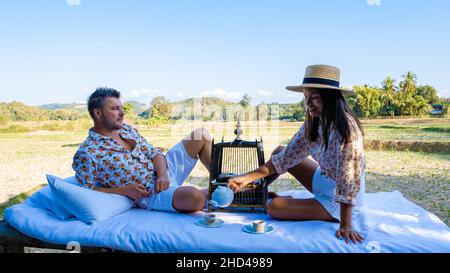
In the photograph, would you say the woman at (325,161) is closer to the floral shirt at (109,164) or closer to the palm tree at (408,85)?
the floral shirt at (109,164)

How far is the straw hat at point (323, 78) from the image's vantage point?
2531mm

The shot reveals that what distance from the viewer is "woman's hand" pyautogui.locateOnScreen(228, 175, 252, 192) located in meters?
2.80

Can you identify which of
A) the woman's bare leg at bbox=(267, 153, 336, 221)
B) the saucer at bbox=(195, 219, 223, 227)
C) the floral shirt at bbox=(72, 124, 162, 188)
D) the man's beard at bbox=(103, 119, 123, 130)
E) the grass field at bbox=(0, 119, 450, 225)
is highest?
the man's beard at bbox=(103, 119, 123, 130)

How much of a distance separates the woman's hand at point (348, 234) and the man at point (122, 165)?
1.02 metres

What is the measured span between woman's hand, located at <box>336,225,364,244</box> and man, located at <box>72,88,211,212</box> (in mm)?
1018

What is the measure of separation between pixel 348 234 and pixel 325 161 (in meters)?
0.50

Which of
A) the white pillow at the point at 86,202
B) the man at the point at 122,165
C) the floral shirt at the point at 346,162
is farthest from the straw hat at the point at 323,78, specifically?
the white pillow at the point at 86,202

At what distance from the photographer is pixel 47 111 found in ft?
85.5

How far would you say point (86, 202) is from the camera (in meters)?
2.68

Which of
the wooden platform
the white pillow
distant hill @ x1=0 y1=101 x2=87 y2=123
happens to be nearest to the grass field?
the white pillow

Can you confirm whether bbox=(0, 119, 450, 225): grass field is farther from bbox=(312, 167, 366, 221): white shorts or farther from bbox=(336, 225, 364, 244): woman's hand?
bbox=(336, 225, 364, 244): woman's hand

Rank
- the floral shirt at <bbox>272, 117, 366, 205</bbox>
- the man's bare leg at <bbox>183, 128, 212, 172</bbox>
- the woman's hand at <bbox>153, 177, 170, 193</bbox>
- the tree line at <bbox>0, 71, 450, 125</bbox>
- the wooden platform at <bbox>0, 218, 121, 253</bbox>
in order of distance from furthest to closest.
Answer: the tree line at <bbox>0, 71, 450, 125</bbox> < the man's bare leg at <bbox>183, 128, 212, 172</bbox> < the woman's hand at <bbox>153, 177, 170, 193</bbox> < the wooden platform at <bbox>0, 218, 121, 253</bbox> < the floral shirt at <bbox>272, 117, 366, 205</bbox>

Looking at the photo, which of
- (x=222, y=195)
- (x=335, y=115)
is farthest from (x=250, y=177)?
(x=335, y=115)
